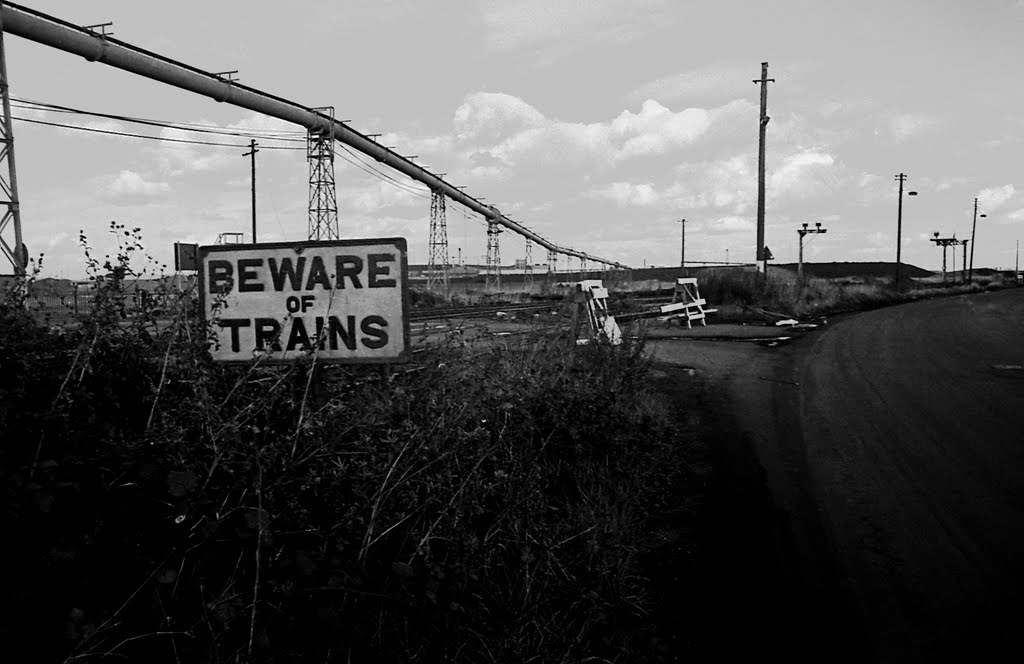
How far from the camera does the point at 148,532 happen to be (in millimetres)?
3014

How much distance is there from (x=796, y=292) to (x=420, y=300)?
19.2m

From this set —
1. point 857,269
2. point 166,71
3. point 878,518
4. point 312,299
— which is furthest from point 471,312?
point 857,269

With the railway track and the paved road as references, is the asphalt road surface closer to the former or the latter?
the paved road

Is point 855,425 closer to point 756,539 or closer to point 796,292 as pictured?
point 756,539

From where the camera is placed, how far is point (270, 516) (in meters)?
3.32

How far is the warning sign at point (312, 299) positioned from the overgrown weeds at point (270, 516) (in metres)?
0.18

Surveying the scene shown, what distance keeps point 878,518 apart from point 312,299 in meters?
4.23

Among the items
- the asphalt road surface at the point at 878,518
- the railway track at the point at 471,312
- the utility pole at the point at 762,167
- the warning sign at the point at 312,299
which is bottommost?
the asphalt road surface at the point at 878,518

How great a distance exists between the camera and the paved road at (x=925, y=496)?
170 inches

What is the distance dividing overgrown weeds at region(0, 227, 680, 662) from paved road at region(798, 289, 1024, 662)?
1.44 metres

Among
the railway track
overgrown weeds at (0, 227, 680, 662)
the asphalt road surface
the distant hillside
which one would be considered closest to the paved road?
the asphalt road surface

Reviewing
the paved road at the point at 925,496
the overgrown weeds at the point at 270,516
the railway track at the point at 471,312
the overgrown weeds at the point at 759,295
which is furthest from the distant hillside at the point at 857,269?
the overgrown weeds at the point at 270,516

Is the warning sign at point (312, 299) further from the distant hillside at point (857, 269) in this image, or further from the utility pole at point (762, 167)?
the distant hillside at point (857, 269)

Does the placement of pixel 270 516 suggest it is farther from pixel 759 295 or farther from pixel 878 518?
pixel 759 295
